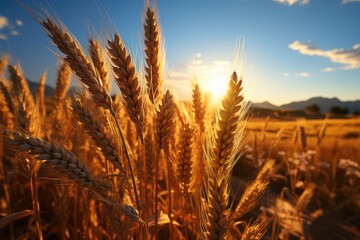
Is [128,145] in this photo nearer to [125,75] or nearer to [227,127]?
[125,75]

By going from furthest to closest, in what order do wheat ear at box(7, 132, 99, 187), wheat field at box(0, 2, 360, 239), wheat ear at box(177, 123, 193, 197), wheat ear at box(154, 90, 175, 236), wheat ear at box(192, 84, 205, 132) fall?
wheat ear at box(192, 84, 205, 132)
wheat ear at box(177, 123, 193, 197)
wheat ear at box(154, 90, 175, 236)
wheat field at box(0, 2, 360, 239)
wheat ear at box(7, 132, 99, 187)

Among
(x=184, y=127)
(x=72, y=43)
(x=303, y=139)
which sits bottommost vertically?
(x=303, y=139)

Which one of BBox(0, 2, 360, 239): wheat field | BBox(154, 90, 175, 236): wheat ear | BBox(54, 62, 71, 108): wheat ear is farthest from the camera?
BBox(54, 62, 71, 108): wheat ear

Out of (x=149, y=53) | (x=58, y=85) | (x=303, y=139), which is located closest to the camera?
(x=149, y=53)

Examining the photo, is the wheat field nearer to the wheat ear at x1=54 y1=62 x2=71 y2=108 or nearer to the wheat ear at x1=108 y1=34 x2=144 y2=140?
the wheat ear at x1=108 y1=34 x2=144 y2=140

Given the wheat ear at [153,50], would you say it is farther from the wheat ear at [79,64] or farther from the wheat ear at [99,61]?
the wheat ear at [79,64]

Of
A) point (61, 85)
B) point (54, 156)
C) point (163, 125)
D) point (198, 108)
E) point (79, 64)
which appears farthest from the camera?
point (61, 85)

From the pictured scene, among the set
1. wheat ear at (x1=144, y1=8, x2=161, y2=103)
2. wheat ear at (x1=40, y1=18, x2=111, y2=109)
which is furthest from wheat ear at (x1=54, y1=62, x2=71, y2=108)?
wheat ear at (x1=40, y1=18, x2=111, y2=109)

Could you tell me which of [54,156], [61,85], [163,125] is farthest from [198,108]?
[61,85]

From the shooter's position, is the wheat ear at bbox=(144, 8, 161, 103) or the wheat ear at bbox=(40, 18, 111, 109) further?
the wheat ear at bbox=(144, 8, 161, 103)

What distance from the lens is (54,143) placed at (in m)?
1.01

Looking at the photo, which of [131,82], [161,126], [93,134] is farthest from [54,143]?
[161,126]

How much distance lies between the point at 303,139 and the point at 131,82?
12.2ft

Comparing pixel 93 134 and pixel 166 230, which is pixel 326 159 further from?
pixel 93 134
